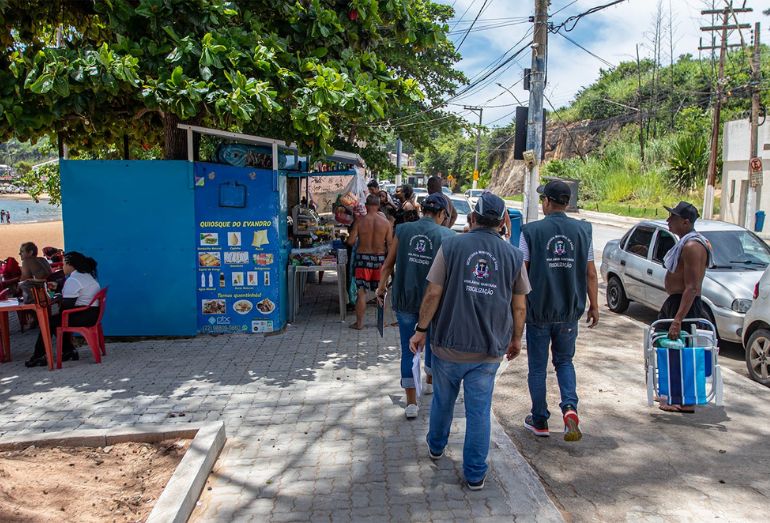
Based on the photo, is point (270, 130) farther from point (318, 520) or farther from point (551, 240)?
point (318, 520)

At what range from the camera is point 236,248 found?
26.2 ft

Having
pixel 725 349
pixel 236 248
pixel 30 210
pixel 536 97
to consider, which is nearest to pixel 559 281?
pixel 725 349

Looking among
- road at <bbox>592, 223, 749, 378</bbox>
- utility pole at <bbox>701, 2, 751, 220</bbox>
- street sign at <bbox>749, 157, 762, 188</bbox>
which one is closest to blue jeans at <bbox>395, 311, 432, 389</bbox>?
road at <bbox>592, 223, 749, 378</bbox>

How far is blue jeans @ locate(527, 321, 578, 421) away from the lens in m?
4.62

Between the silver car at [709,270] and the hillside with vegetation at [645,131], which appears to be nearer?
the silver car at [709,270]

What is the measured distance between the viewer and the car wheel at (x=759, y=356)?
611cm

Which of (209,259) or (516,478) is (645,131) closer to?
(209,259)

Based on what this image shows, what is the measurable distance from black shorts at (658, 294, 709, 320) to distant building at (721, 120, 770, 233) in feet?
75.5

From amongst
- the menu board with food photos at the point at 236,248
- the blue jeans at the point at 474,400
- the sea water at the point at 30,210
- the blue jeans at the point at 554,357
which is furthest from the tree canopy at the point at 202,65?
the sea water at the point at 30,210

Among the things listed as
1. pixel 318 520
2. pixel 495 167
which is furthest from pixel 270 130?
pixel 495 167

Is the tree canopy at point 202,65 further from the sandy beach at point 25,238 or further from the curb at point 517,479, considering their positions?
the sandy beach at point 25,238

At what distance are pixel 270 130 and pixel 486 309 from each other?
7077mm

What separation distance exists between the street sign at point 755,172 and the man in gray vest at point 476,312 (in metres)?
21.9

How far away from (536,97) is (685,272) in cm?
725
